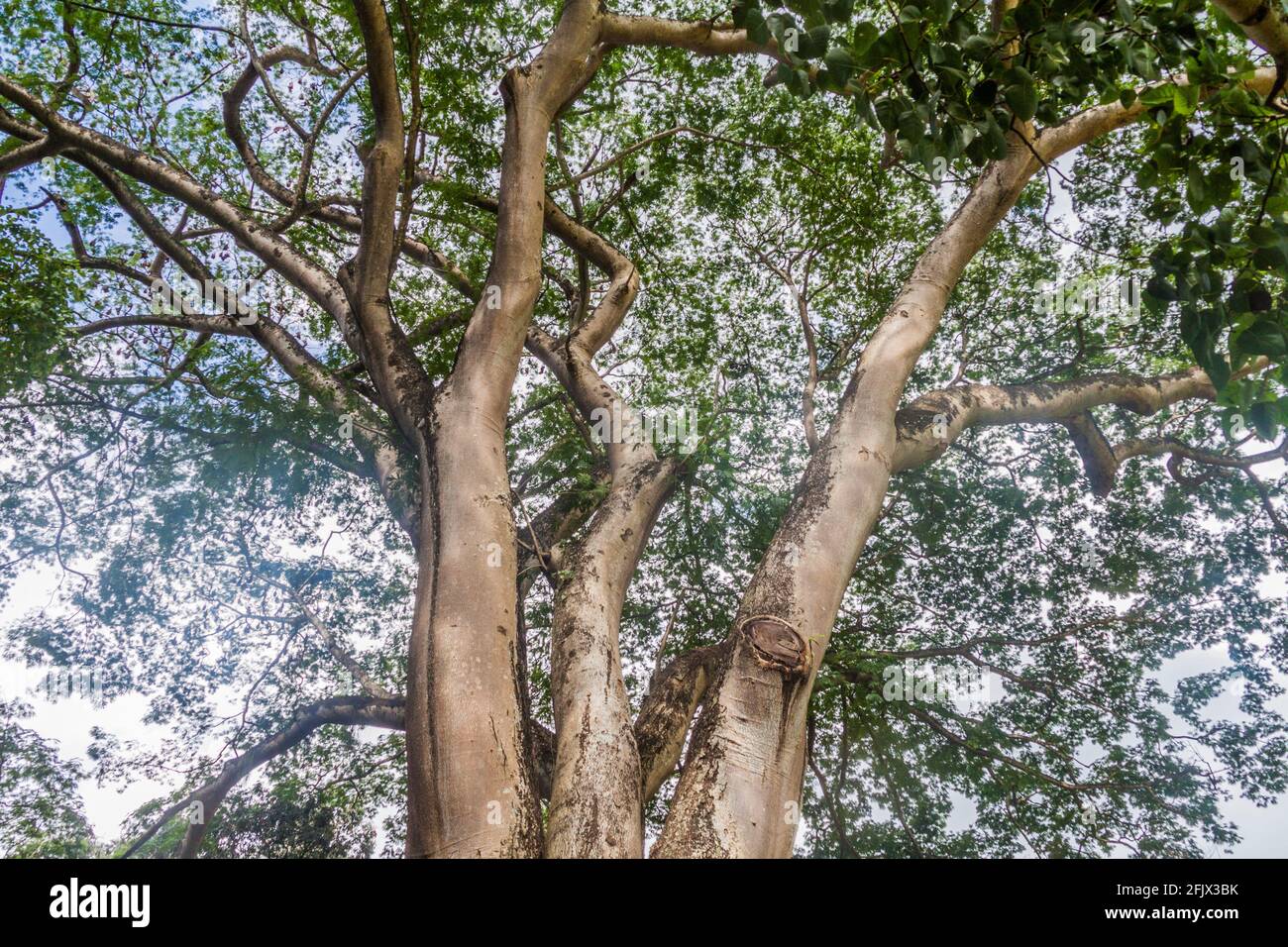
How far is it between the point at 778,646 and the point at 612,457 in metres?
1.62

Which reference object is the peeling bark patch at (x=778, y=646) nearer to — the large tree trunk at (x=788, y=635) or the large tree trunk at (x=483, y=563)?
the large tree trunk at (x=788, y=635)

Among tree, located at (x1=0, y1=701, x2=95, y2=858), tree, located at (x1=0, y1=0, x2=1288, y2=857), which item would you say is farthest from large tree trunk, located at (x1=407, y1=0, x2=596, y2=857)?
tree, located at (x1=0, y1=701, x2=95, y2=858)

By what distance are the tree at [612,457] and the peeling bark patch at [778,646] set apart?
0.01 metres

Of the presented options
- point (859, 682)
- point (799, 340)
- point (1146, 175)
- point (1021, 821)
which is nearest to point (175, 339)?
point (799, 340)

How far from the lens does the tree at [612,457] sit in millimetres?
2881

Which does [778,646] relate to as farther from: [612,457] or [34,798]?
[34,798]

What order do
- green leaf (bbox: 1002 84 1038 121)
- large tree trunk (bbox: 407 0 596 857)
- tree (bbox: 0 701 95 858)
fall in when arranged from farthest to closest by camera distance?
tree (bbox: 0 701 95 858) < large tree trunk (bbox: 407 0 596 857) < green leaf (bbox: 1002 84 1038 121)

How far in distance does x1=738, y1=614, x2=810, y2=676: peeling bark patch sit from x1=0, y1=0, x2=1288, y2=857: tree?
0.04ft

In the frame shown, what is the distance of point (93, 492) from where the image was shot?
600 centimetres

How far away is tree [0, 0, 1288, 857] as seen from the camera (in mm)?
2881

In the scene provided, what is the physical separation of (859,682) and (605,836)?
Answer: 2777 mm

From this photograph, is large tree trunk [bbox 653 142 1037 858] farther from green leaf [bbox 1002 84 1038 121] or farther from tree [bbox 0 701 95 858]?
tree [bbox 0 701 95 858]

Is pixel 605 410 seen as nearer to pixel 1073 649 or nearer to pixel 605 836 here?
pixel 605 836

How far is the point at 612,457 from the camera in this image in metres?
3.93
